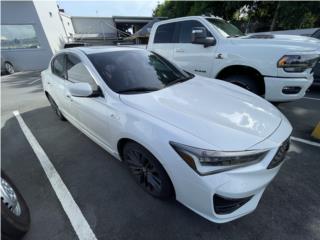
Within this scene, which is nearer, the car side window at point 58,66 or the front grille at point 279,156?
the front grille at point 279,156

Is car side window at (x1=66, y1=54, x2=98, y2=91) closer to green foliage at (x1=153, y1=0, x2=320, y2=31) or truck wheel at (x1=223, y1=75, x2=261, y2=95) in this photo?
truck wheel at (x1=223, y1=75, x2=261, y2=95)

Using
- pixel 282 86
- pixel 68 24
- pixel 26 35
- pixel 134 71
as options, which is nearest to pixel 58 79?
pixel 134 71

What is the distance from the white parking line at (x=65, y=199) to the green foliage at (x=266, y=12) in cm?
1601

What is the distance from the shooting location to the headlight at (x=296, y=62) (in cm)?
329

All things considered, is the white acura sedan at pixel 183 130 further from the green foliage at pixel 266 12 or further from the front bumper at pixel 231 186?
the green foliage at pixel 266 12

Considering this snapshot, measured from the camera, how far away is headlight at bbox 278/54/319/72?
10.8 ft

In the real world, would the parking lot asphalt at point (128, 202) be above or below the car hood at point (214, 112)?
below

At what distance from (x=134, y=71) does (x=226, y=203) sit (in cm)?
195

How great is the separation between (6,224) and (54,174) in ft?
4.11

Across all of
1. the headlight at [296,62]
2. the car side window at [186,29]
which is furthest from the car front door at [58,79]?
the headlight at [296,62]

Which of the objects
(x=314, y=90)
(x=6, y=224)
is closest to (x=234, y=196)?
(x=6, y=224)

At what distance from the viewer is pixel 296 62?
330cm

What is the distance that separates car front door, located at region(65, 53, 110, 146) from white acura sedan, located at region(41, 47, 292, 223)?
0.05ft

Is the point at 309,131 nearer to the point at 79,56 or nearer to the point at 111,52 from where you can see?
the point at 111,52
